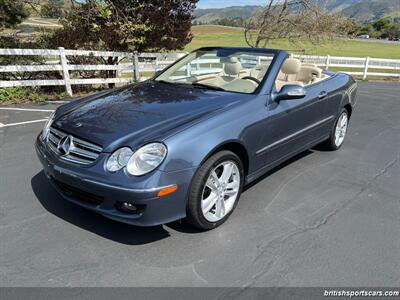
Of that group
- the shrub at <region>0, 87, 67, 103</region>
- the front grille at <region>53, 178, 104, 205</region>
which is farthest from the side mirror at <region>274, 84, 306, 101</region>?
the shrub at <region>0, 87, 67, 103</region>

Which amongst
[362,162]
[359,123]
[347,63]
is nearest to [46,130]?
[362,162]

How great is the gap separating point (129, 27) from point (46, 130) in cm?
816

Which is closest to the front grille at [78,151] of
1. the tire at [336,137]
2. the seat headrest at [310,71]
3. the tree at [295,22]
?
the seat headrest at [310,71]

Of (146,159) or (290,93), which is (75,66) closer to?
(290,93)

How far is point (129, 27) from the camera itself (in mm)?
10891

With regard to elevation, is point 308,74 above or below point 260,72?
below

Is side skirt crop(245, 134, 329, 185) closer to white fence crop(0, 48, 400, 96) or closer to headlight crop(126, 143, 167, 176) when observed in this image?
headlight crop(126, 143, 167, 176)

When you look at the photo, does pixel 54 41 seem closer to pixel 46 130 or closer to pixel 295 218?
pixel 46 130

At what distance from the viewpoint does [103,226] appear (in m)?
3.27

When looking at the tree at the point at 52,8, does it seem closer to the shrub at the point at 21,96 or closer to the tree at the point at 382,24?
the shrub at the point at 21,96

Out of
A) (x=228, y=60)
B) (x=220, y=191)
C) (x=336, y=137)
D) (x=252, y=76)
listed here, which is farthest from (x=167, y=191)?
(x=336, y=137)

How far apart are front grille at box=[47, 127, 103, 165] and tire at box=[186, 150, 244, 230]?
0.84m

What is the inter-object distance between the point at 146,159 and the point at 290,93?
5.88ft

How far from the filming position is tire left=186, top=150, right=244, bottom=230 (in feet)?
9.76
